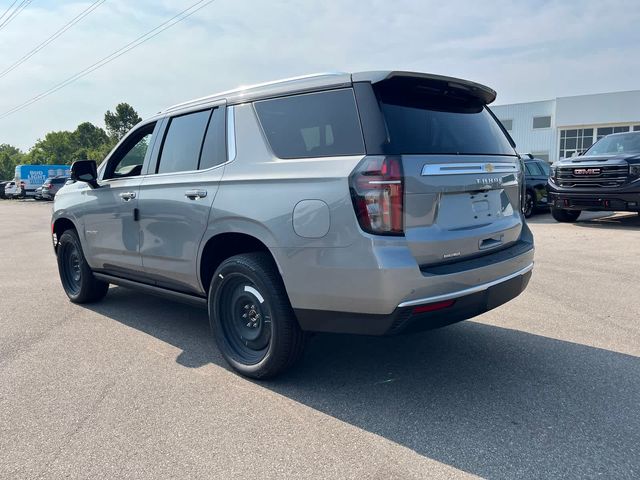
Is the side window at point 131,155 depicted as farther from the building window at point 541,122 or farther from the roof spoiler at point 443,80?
the building window at point 541,122

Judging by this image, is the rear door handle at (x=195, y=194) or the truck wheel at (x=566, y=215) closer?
the rear door handle at (x=195, y=194)

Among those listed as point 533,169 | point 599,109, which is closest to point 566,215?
point 533,169

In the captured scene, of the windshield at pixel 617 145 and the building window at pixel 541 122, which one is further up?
the windshield at pixel 617 145

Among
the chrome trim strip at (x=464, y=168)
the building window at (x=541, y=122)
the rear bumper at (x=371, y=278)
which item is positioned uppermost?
the chrome trim strip at (x=464, y=168)

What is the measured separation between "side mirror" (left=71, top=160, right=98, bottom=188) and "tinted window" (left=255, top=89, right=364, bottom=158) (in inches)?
94.1

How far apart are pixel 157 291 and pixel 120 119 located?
101m

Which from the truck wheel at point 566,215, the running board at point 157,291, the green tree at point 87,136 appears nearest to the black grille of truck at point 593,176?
the truck wheel at point 566,215

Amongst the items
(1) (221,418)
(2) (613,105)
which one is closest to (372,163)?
(1) (221,418)

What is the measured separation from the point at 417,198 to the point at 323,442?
4.75 feet

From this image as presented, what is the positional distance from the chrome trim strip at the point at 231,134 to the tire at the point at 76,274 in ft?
8.84

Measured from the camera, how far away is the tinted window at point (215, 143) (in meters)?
3.86

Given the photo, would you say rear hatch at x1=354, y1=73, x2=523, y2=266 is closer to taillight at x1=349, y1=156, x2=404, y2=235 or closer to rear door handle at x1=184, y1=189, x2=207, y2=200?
taillight at x1=349, y1=156, x2=404, y2=235

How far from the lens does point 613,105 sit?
4075 centimetres

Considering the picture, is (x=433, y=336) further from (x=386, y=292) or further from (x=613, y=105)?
(x=613, y=105)
